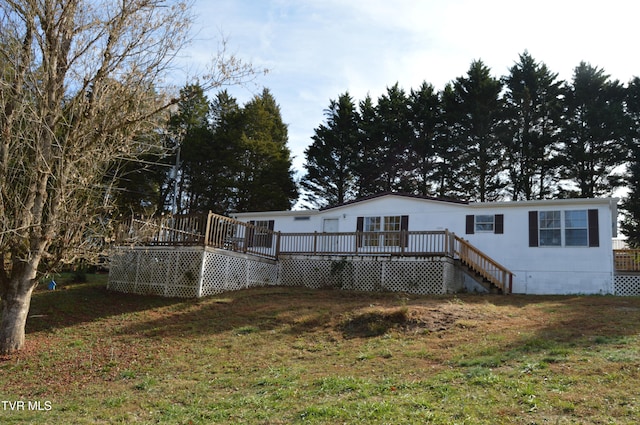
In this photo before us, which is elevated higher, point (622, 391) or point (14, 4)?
point (14, 4)

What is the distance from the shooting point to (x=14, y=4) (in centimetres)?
945

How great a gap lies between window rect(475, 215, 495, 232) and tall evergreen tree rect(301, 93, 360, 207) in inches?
610

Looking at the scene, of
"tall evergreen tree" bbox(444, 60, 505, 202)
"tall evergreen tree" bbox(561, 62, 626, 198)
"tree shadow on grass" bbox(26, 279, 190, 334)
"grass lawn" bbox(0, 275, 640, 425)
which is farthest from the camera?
"tall evergreen tree" bbox(444, 60, 505, 202)

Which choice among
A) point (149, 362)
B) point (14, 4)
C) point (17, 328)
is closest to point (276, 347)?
point (149, 362)

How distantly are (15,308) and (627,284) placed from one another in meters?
19.7

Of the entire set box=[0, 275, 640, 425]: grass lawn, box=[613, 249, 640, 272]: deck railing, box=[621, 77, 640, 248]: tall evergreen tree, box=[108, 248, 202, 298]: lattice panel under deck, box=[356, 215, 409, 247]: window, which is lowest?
box=[0, 275, 640, 425]: grass lawn

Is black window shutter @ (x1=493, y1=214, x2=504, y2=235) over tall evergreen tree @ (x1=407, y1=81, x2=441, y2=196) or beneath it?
beneath

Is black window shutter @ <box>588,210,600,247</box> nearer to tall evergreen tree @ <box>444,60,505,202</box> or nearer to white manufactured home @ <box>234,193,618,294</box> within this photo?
white manufactured home @ <box>234,193,618,294</box>

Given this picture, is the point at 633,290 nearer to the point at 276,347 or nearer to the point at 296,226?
the point at 296,226

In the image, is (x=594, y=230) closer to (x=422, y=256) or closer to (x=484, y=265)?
(x=484, y=265)

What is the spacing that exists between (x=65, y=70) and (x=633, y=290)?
19.8 meters

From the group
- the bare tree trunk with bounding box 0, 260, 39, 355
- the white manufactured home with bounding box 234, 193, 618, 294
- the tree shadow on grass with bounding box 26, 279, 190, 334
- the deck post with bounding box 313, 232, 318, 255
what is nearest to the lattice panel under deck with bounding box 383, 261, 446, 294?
the white manufactured home with bounding box 234, 193, 618, 294

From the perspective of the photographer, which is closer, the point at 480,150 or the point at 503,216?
the point at 503,216

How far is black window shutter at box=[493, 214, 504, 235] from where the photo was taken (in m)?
18.5
